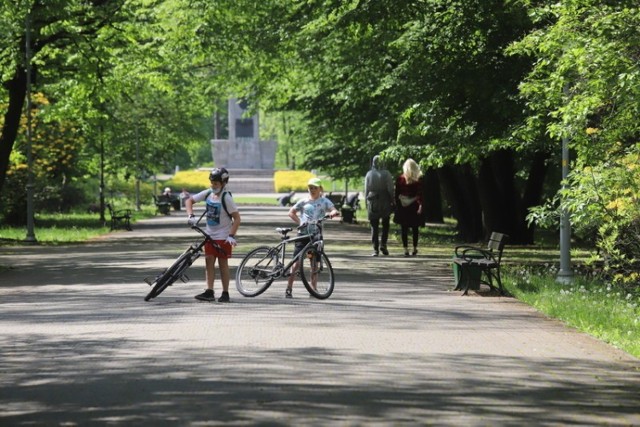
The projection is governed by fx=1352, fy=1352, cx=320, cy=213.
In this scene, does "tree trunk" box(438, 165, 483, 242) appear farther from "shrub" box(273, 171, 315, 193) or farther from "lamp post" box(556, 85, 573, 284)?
→ "shrub" box(273, 171, 315, 193)

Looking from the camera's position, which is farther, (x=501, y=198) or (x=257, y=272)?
(x=501, y=198)

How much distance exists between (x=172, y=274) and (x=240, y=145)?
94519mm

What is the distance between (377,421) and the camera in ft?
28.1

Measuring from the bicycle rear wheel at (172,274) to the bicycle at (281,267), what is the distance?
28.9 inches

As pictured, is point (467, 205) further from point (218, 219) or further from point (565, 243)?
point (218, 219)

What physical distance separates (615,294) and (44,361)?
8675 millimetres

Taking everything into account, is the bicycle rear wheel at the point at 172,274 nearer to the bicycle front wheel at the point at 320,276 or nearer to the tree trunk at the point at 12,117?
the bicycle front wheel at the point at 320,276

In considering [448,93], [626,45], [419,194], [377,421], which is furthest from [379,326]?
[419,194]

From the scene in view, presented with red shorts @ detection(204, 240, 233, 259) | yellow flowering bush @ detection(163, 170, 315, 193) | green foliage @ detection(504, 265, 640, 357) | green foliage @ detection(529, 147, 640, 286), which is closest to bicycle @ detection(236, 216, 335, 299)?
red shorts @ detection(204, 240, 233, 259)

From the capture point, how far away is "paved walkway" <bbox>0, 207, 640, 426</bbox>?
8938mm

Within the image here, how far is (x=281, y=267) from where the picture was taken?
17.5 meters

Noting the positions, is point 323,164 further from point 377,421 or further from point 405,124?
point 377,421

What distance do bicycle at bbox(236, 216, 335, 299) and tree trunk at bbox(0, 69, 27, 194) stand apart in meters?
18.2


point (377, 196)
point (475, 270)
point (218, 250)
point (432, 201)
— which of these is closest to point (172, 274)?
point (218, 250)
